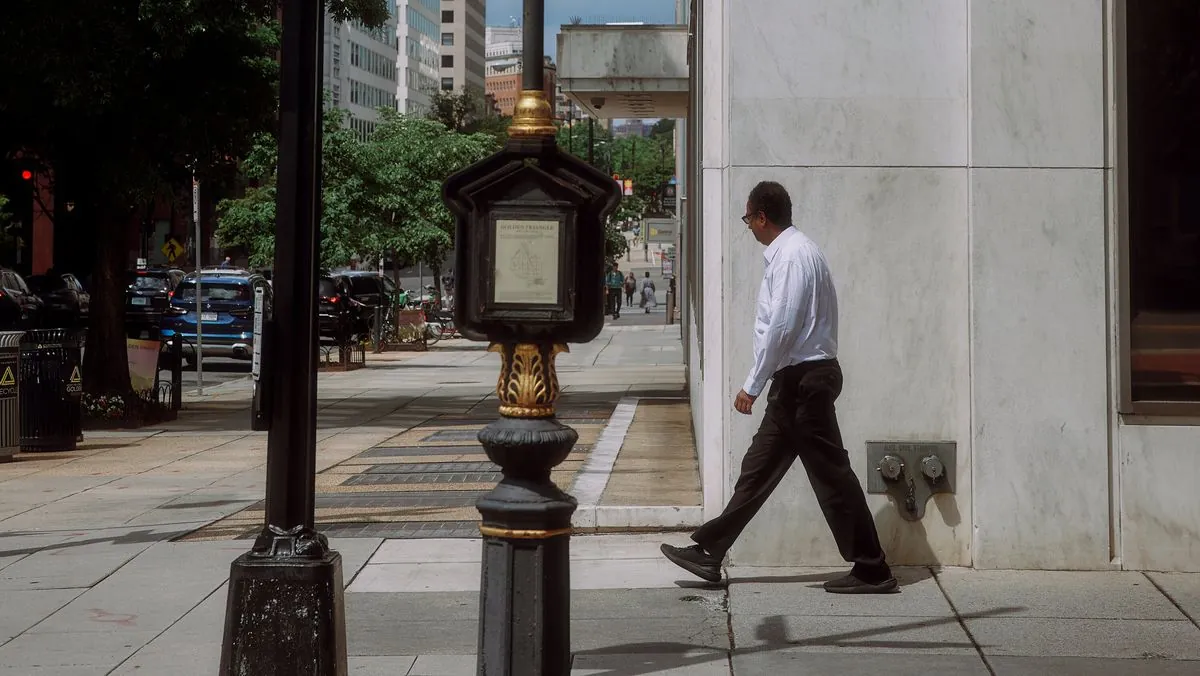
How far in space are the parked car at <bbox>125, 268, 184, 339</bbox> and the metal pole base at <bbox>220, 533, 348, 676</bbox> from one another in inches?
1039

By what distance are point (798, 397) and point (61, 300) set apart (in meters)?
35.8

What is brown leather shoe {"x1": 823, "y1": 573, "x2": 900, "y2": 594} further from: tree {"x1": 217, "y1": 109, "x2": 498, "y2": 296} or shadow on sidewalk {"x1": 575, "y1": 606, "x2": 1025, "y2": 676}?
tree {"x1": 217, "y1": 109, "x2": 498, "y2": 296}

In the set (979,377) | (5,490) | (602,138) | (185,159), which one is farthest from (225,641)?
(602,138)

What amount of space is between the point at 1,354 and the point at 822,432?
9.23 m

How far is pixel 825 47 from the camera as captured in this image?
7805 millimetres

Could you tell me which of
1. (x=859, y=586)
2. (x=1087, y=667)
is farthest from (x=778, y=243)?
(x=1087, y=667)

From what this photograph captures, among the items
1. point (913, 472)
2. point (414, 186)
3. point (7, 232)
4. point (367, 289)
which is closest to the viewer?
point (913, 472)

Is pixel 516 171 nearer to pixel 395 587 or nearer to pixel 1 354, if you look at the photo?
pixel 395 587

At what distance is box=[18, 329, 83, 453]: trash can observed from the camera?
578 inches

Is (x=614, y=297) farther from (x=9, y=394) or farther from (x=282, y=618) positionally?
(x=282, y=618)

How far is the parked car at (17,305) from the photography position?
3459 cm

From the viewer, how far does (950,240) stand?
7.77m

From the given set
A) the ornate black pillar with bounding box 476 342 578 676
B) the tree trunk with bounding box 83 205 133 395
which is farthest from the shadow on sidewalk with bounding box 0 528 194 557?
the tree trunk with bounding box 83 205 133 395

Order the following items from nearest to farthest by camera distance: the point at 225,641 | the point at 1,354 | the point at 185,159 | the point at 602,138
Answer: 1. the point at 225,641
2. the point at 1,354
3. the point at 185,159
4. the point at 602,138
